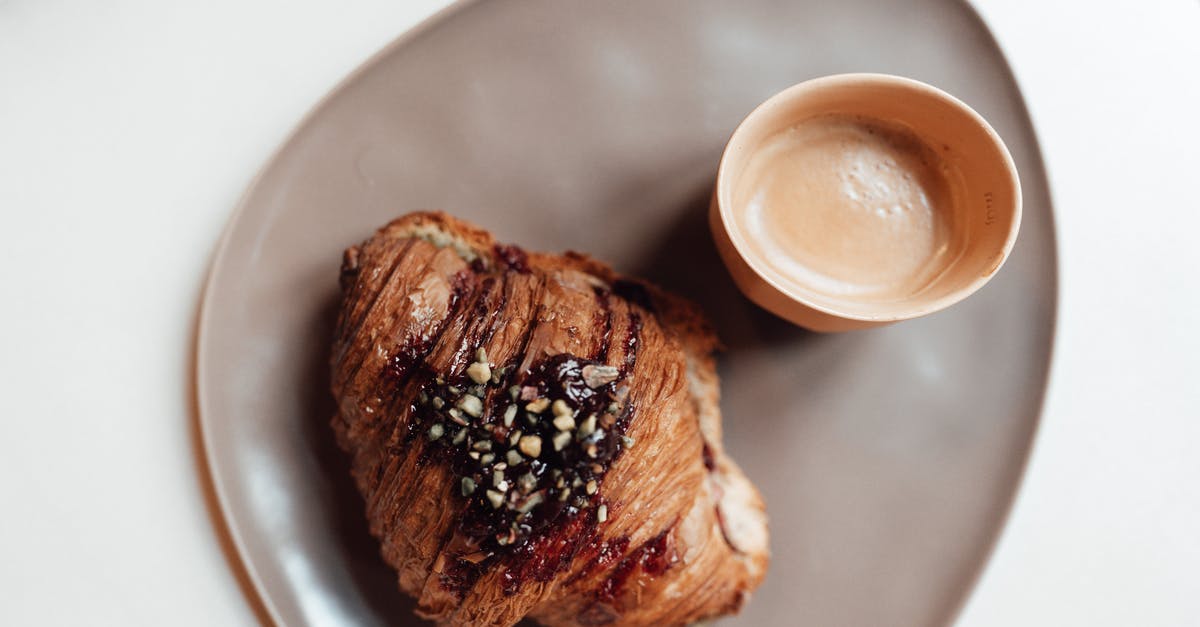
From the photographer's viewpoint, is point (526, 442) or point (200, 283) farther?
point (200, 283)

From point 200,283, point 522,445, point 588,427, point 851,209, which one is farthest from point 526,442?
point 200,283

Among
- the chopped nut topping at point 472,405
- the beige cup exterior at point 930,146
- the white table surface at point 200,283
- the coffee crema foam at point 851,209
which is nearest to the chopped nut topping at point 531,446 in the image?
the chopped nut topping at point 472,405

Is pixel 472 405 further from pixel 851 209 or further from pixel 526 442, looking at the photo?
pixel 851 209

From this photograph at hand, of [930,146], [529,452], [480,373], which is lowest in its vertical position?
[529,452]

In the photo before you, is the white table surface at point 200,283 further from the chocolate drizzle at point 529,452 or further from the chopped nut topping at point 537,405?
the chopped nut topping at point 537,405

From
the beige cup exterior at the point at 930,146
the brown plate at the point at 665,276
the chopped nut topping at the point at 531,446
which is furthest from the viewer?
the brown plate at the point at 665,276

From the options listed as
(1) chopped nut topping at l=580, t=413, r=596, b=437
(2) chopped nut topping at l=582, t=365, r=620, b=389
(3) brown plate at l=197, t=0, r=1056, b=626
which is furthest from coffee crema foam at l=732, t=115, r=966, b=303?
(1) chopped nut topping at l=580, t=413, r=596, b=437
